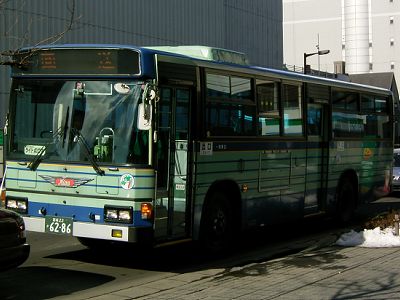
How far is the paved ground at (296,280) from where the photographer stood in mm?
6879

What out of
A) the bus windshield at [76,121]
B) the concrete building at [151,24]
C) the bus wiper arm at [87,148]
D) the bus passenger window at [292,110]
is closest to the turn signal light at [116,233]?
the bus wiper arm at [87,148]

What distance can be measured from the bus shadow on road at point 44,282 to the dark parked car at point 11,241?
0.51 metres

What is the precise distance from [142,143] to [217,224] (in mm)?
2295

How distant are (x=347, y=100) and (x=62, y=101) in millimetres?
7280

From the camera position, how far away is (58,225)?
27.0 feet

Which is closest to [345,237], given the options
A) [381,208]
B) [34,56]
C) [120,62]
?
[120,62]

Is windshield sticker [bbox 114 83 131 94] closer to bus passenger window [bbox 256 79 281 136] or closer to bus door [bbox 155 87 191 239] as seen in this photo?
bus door [bbox 155 87 191 239]

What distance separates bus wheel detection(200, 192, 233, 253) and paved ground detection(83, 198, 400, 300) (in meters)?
0.72

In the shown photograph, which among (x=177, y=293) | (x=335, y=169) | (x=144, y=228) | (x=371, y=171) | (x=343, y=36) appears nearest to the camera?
(x=177, y=293)

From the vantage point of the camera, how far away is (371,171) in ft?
48.7

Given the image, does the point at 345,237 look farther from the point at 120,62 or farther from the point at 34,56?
the point at 34,56

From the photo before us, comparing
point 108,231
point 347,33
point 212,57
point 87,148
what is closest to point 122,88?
point 87,148

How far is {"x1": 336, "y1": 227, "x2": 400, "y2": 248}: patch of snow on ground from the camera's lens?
9.84 meters

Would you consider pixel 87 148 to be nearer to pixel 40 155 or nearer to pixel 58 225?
pixel 40 155
